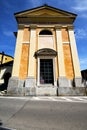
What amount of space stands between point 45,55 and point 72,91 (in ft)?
17.3

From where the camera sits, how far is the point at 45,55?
15.9m

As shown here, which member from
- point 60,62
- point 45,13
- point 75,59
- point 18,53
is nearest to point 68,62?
point 75,59

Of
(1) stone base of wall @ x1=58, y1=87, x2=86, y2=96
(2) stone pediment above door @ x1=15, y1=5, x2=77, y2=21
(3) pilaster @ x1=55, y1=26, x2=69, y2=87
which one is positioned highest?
(2) stone pediment above door @ x1=15, y1=5, x2=77, y2=21

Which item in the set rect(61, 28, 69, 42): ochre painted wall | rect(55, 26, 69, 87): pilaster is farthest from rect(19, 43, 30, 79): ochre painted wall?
rect(61, 28, 69, 42): ochre painted wall

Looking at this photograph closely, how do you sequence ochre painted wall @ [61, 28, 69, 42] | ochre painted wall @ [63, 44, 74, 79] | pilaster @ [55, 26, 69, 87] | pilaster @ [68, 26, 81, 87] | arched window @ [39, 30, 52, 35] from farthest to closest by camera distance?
arched window @ [39, 30, 52, 35] → ochre painted wall @ [61, 28, 69, 42] → ochre painted wall @ [63, 44, 74, 79] → pilaster @ [68, 26, 81, 87] → pilaster @ [55, 26, 69, 87]

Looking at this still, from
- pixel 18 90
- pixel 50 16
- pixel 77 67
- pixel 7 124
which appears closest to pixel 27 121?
pixel 7 124

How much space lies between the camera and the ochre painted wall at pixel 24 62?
15.3 meters

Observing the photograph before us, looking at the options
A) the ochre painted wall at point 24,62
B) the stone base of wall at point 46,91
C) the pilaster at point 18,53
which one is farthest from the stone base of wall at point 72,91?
the pilaster at point 18,53

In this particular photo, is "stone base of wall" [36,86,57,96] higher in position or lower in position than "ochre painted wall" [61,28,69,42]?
lower

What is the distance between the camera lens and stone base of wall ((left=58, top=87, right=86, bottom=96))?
13820 mm

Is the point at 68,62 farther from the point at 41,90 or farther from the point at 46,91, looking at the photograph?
the point at 41,90

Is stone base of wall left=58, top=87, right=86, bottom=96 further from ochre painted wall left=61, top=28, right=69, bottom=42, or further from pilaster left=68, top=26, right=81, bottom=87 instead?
ochre painted wall left=61, top=28, right=69, bottom=42

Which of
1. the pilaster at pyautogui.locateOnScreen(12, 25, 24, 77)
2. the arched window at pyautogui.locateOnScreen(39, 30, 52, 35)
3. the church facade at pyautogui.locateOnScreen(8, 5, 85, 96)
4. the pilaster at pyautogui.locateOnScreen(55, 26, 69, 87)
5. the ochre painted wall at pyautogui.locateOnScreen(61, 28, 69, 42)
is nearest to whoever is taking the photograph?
the church facade at pyautogui.locateOnScreen(8, 5, 85, 96)

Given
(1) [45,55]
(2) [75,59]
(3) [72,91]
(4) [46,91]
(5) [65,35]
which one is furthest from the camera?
(5) [65,35]
